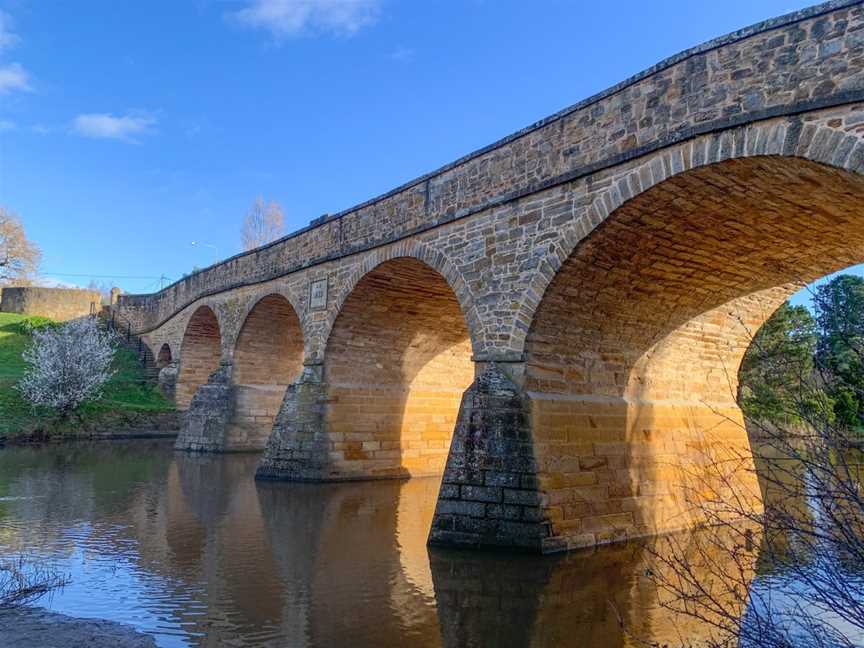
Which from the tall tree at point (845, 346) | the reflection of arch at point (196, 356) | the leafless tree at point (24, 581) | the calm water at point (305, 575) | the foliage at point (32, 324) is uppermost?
the foliage at point (32, 324)

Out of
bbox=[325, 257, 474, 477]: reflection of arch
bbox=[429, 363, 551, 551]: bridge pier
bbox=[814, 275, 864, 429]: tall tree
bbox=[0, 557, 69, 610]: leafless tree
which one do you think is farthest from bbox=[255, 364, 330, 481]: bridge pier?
bbox=[814, 275, 864, 429]: tall tree

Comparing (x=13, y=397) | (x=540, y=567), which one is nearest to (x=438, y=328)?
→ (x=540, y=567)

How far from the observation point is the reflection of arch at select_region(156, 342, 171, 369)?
1062 inches

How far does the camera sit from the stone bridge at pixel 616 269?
21.0 feet

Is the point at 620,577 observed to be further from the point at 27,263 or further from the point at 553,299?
the point at 27,263

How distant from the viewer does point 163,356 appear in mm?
27344

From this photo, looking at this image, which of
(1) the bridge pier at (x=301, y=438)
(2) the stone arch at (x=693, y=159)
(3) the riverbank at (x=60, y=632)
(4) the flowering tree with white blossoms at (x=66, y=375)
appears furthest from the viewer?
(4) the flowering tree with white blossoms at (x=66, y=375)

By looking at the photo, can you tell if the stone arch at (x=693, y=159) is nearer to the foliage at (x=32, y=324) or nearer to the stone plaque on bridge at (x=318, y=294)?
the stone plaque on bridge at (x=318, y=294)

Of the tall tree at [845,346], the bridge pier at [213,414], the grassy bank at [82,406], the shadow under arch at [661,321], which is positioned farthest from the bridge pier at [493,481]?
the grassy bank at [82,406]

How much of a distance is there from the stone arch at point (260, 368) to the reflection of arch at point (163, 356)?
973 cm

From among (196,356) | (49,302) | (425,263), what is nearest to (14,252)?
(49,302)

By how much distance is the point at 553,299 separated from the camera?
8.51m

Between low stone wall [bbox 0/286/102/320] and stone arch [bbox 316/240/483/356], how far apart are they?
26.6 metres

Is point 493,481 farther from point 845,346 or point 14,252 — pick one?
point 14,252
